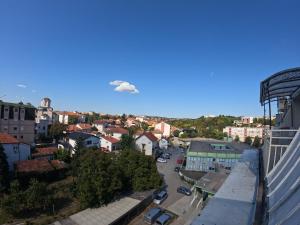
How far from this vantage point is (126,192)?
17.0 m

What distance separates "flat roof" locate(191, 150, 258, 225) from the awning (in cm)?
318

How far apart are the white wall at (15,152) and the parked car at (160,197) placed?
12420 mm

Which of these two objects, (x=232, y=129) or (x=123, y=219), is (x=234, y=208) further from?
(x=232, y=129)

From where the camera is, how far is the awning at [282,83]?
646cm

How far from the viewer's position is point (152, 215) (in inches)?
560

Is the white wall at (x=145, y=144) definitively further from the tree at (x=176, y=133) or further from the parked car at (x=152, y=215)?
the tree at (x=176, y=133)

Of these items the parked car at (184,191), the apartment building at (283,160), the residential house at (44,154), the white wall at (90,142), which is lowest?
the parked car at (184,191)

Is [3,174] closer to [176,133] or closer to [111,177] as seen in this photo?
[111,177]

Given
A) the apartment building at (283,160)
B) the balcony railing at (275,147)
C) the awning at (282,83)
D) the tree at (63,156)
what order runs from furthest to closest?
the tree at (63,156)
the awning at (282,83)
the balcony railing at (275,147)
the apartment building at (283,160)

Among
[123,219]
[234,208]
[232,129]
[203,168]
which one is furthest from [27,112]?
[232,129]

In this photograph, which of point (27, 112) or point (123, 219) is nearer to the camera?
point (123, 219)

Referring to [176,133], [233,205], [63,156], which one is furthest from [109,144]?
[176,133]

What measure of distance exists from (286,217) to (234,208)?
6.45 feet

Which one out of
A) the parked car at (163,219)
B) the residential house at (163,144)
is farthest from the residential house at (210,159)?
the residential house at (163,144)
